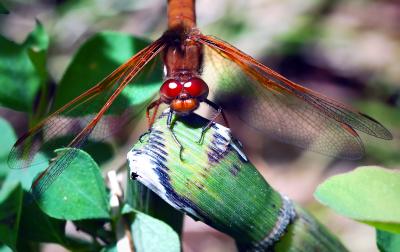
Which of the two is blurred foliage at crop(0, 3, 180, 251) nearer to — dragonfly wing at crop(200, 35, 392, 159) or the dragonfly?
the dragonfly

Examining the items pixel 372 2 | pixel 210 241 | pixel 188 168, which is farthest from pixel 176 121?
pixel 372 2

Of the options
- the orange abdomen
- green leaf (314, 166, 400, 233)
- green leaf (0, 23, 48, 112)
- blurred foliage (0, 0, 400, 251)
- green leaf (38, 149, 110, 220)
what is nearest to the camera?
green leaf (314, 166, 400, 233)

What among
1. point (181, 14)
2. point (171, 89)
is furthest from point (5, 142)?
point (181, 14)

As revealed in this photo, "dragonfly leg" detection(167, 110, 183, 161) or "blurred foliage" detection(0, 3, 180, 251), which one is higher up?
"dragonfly leg" detection(167, 110, 183, 161)

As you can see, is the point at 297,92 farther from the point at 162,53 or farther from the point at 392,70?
the point at 392,70

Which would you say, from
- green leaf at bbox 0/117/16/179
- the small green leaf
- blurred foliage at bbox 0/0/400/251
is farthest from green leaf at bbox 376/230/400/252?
blurred foliage at bbox 0/0/400/251

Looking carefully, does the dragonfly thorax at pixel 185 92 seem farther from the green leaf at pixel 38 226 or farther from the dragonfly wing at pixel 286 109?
the green leaf at pixel 38 226

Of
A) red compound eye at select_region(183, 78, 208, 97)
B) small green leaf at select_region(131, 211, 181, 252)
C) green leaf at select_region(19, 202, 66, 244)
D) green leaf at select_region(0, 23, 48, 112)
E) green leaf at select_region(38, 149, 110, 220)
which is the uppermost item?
green leaf at select_region(0, 23, 48, 112)
